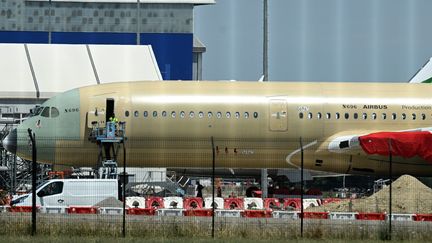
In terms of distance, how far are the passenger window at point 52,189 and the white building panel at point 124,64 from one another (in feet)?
86.5

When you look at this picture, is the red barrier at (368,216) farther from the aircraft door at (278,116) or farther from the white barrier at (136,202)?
the white barrier at (136,202)

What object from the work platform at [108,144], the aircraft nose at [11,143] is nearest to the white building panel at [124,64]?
the aircraft nose at [11,143]

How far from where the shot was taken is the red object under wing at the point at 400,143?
127 feet

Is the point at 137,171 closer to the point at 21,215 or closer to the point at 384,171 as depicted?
the point at 384,171

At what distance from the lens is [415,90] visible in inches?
1626

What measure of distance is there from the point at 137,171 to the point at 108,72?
1367 cm

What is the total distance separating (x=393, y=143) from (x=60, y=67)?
28.6 meters

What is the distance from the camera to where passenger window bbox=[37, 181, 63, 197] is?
115ft

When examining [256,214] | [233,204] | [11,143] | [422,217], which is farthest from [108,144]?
[422,217]

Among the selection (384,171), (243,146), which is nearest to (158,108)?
(243,146)

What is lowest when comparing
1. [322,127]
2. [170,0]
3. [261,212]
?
[261,212]

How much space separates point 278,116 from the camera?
39.4 m

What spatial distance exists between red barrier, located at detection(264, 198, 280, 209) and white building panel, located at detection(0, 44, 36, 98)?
77.1 feet

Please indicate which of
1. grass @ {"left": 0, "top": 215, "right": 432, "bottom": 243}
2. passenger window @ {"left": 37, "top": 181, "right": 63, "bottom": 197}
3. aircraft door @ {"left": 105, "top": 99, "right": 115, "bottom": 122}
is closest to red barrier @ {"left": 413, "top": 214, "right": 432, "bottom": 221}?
grass @ {"left": 0, "top": 215, "right": 432, "bottom": 243}
